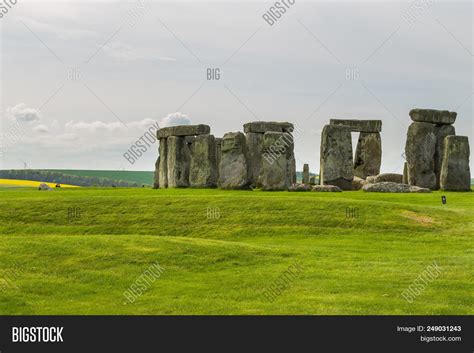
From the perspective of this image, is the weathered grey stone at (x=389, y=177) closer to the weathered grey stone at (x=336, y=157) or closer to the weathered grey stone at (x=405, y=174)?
the weathered grey stone at (x=405, y=174)

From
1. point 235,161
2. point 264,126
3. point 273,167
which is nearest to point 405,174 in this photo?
point 264,126

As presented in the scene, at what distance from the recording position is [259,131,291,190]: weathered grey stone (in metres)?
36.9

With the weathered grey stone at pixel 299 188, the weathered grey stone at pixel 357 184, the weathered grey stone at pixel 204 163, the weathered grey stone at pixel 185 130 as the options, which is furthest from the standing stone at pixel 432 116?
the weathered grey stone at pixel 185 130

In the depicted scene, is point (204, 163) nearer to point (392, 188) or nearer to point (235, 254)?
point (392, 188)

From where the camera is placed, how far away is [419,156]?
139 feet

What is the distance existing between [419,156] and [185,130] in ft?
47.5

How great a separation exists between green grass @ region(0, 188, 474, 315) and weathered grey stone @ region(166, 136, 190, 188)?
12.3 meters

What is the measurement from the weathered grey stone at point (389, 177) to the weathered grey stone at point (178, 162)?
1199 cm

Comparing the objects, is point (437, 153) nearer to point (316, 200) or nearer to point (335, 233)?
point (316, 200)

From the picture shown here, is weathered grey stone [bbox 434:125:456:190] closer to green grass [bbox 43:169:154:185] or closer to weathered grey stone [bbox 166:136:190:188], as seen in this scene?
weathered grey stone [bbox 166:136:190:188]
